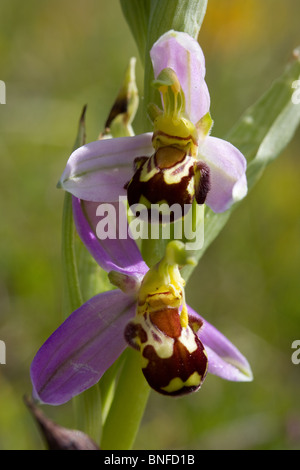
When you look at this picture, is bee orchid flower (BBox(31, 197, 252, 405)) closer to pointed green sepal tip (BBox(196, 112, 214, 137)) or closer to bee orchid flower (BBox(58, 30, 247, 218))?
bee orchid flower (BBox(58, 30, 247, 218))

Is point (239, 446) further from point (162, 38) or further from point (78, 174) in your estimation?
point (162, 38)

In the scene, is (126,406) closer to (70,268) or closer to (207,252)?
(70,268)

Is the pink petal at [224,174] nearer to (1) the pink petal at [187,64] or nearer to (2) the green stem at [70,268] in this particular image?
(1) the pink petal at [187,64]

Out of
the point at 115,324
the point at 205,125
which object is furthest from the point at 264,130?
the point at 115,324

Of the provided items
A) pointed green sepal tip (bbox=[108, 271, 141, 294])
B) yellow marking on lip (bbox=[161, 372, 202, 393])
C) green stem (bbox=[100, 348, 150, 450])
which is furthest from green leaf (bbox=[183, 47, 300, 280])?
yellow marking on lip (bbox=[161, 372, 202, 393])

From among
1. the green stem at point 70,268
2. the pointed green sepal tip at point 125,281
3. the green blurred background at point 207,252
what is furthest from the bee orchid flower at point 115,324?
the green blurred background at point 207,252
